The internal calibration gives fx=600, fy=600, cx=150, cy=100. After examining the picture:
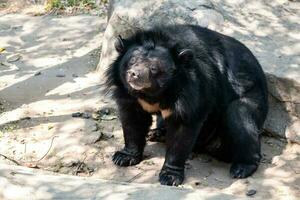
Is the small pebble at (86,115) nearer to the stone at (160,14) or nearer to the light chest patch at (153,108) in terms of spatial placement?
the light chest patch at (153,108)

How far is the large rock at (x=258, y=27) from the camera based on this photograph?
643 centimetres

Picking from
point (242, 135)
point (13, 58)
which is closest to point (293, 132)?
point (242, 135)

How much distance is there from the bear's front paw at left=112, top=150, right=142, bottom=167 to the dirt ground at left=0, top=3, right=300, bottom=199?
6 centimetres

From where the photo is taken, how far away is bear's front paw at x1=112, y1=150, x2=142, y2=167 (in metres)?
5.73

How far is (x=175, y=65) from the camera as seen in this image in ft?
17.5

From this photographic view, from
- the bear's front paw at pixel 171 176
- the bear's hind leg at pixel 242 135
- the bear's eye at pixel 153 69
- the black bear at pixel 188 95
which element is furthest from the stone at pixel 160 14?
the bear's front paw at pixel 171 176

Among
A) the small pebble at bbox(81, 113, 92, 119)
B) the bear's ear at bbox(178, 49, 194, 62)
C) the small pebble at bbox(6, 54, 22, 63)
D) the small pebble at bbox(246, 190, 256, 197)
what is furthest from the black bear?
the small pebble at bbox(6, 54, 22, 63)

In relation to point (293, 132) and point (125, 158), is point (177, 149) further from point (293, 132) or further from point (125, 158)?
point (293, 132)

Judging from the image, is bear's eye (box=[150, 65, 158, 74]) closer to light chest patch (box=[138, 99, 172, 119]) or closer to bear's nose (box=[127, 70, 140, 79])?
bear's nose (box=[127, 70, 140, 79])

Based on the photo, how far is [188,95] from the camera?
5.37 metres

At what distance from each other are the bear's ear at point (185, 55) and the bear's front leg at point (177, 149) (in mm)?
575

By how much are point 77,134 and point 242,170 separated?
5.60 feet

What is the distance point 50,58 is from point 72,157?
2.96m

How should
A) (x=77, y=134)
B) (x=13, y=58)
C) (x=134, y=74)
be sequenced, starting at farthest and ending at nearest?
(x=13, y=58) → (x=77, y=134) → (x=134, y=74)
